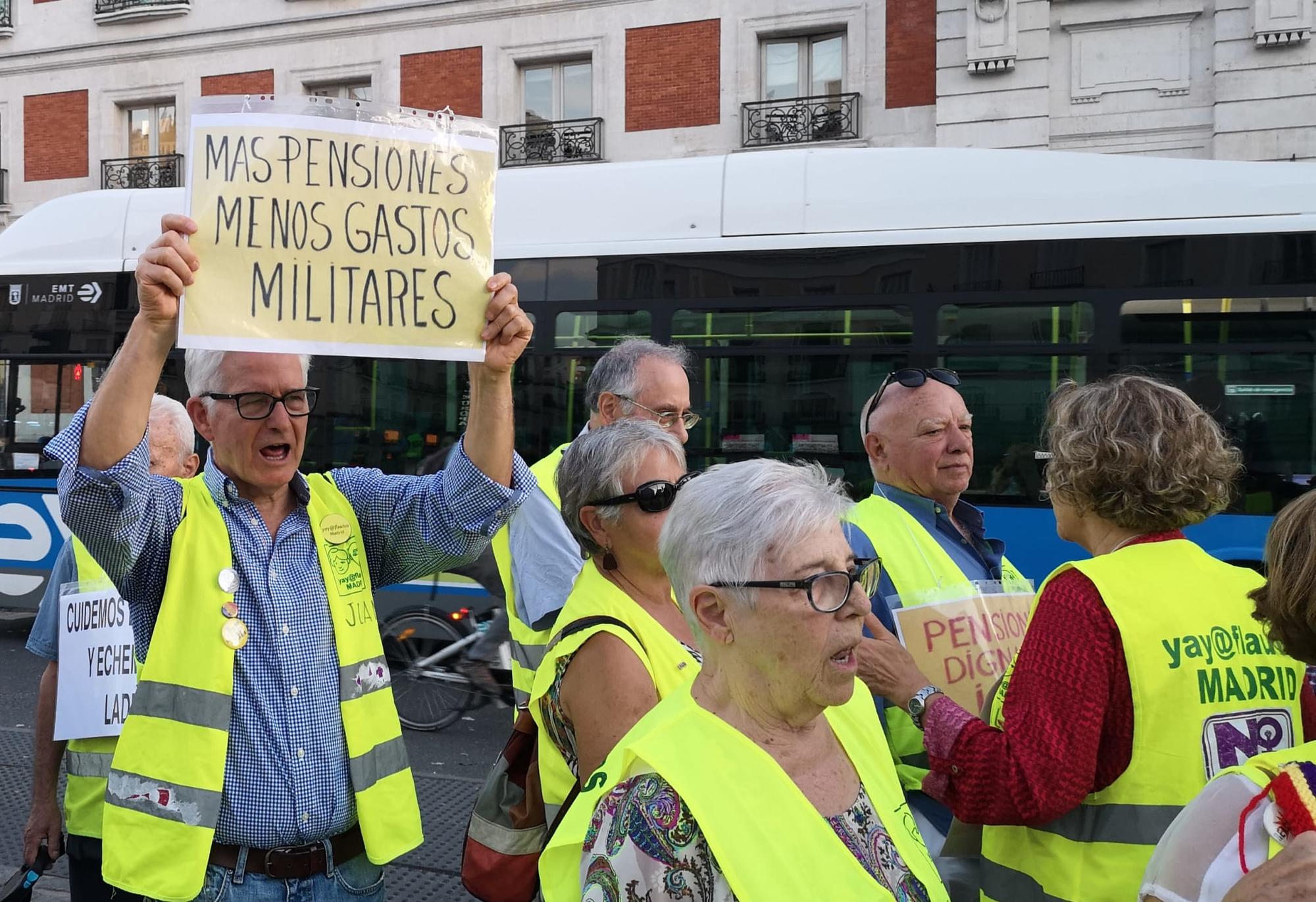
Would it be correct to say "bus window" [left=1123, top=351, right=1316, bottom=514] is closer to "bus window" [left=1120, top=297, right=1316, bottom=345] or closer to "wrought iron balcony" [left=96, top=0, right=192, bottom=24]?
"bus window" [left=1120, top=297, right=1316, bottom=345]

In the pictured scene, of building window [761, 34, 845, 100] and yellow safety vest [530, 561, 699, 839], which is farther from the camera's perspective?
building window [761, 34, 845, 100]

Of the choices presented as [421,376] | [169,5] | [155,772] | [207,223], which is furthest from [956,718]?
[169,5]

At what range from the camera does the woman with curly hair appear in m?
1.86

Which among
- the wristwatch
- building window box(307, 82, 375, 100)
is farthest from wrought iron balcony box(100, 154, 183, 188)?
the wristwatch

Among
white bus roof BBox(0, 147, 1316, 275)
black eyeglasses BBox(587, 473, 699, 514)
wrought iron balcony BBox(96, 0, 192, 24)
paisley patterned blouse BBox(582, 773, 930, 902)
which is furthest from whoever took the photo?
wrought iron balcony BBox(96, 0, 192, 24)

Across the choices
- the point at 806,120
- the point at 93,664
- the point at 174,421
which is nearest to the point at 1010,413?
the point at 174,421

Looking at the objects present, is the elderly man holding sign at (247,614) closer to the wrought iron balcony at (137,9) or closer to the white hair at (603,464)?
the white hair at (603,464)

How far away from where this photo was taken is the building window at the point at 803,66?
55.1ft

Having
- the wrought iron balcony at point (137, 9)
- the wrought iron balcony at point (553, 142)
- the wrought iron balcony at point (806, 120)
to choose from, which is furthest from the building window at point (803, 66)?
the wrought iron balcony at point (137, 9)

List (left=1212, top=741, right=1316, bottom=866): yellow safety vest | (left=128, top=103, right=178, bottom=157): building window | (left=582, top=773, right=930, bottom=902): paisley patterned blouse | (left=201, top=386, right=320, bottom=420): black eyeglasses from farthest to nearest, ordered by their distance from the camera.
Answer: (left=128, top=103, right=178, bottom=157): building window, (left=201, top=386, right=320, bottom=420): black eyeglasses, (left=582, top=773, right=930, bottom=902): paisley patterned blouse, (left=1212, top=741, right=1316, bottom=866): yellow safety vest

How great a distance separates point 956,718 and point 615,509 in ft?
2.51

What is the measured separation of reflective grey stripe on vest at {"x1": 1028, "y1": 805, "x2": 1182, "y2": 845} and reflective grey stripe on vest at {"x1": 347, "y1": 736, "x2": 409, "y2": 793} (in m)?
1.20

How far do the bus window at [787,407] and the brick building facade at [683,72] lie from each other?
31.2ft

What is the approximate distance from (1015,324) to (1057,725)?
5301 millimetres
